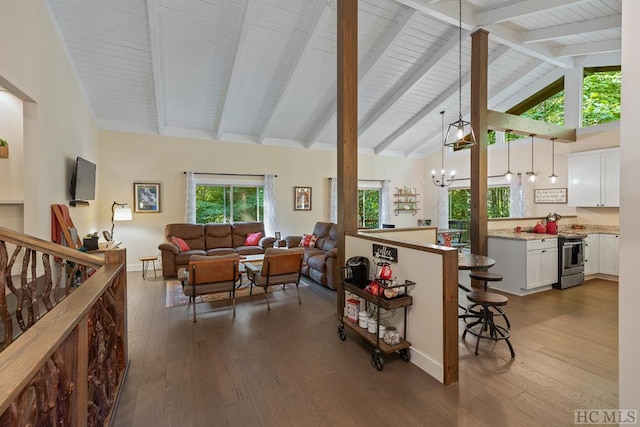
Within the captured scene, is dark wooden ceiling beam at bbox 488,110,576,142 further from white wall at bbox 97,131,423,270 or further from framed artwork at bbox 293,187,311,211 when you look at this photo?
framed artwork at bbox 293,187,311,211

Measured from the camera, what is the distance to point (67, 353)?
124 cm

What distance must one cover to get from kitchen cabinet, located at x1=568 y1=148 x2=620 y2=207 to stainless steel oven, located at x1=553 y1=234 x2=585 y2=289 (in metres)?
1.22

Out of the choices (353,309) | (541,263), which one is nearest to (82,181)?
(353,309)

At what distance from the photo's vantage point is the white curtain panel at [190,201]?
21.6 ft

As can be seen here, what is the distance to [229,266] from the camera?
12.2 ft

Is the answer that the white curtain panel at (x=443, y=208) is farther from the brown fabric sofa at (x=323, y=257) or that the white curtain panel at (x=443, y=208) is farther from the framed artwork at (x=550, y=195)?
the brown fabric sofa at (x=323, y=257)

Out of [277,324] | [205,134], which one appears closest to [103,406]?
[277,324]

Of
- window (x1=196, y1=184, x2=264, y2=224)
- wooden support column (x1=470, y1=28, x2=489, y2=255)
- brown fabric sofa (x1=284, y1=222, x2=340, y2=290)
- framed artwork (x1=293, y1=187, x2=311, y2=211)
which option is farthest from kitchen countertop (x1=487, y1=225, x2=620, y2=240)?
window (x1=196, y1=184, x2=264, y2=224)

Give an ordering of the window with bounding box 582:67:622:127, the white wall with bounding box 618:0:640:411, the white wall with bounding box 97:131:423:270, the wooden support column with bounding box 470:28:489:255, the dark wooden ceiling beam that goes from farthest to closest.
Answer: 1. the white wall with bounding box 97:131:423:270
2. the window with bounding box 582:67:622:127
3. the dark wooden ceiling beam
4. the wooden support column with bounding box 470:28:489:255
5. the white wall with bounding box 618:0:640:411

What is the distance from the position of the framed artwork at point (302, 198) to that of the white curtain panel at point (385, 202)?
2.49 metres

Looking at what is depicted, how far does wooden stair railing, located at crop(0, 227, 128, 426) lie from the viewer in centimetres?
82

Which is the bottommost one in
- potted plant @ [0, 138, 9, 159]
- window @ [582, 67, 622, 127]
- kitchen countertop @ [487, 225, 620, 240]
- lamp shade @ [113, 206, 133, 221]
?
kitchen countertop @ [487, 225, 620, 240]

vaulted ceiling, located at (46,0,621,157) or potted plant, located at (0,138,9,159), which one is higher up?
vaulted ceiling, located at (46,0,621,157)

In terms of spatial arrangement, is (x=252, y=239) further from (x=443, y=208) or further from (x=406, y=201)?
(x=443, y=208)
